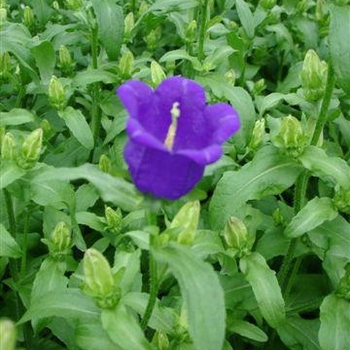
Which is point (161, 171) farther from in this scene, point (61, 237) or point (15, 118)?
point (15, 118)

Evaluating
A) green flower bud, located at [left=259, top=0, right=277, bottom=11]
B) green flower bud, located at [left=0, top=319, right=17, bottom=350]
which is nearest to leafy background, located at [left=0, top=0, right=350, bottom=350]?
green flower bud, located at [left=0, top=319, right=17, bottom=350]

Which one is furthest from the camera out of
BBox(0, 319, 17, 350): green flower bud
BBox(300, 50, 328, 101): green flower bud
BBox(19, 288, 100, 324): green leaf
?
BBox(300, 50, 328, 101): green flower bud

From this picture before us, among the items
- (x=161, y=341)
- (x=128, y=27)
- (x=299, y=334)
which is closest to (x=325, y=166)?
(x=299, y=334)

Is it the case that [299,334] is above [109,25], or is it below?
below

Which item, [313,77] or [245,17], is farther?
[245,17]

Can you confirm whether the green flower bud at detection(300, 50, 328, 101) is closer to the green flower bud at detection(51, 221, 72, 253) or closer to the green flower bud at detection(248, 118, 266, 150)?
the green flower bud at detection(248, 118, 266, 150)

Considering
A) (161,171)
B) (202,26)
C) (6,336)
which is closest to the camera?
(6,336)

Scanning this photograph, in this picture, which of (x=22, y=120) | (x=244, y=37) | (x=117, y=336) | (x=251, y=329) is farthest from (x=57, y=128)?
(x=117, y=336)
